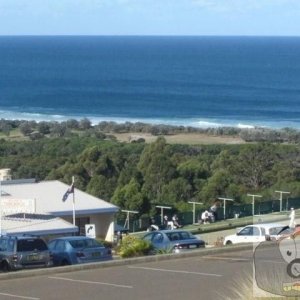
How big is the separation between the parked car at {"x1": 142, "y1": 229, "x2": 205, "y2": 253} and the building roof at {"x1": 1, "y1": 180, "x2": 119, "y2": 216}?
10.3 meters

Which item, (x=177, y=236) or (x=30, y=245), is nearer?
(x=30, y=245)

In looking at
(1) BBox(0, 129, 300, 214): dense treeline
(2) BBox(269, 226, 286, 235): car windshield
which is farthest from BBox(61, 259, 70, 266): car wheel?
(1) BBox(0, 129, 300, 214): dense treeline

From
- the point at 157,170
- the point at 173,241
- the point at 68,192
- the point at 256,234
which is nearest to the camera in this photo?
the point at 173,241

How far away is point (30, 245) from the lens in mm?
22656

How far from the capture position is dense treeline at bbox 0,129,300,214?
47375mm

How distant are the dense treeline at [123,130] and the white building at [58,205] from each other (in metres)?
43.0

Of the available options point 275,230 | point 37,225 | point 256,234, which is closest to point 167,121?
point 37,225

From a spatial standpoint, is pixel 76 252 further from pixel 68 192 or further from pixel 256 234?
pixel 68 192

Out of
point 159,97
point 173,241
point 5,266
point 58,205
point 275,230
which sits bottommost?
point 5,266

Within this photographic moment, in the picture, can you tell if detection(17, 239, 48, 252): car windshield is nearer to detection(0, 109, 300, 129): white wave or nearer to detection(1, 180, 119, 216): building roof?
detection(1, 180, 119, 216): building roof

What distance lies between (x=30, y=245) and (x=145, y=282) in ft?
14.0

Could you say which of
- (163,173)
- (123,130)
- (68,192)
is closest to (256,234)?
(68,192)

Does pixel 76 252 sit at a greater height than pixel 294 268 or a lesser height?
lesser

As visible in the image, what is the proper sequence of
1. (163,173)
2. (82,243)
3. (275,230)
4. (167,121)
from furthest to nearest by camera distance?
(167,121)
(163,173)
(275,230)
(82,243)
